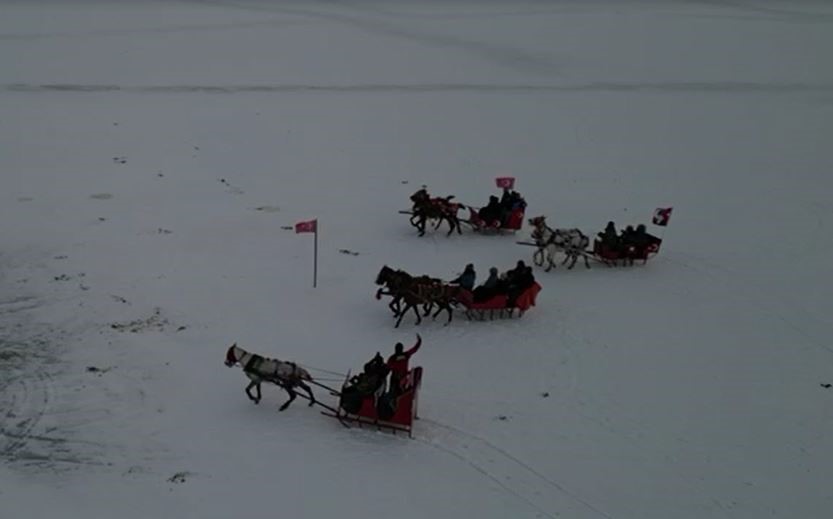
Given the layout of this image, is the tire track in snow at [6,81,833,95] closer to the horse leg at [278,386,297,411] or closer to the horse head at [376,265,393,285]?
the horse head at [376,265,393,285]

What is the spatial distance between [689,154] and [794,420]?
14.2 meters

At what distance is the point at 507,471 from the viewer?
31.1ft

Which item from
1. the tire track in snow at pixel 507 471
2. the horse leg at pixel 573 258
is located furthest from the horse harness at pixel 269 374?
the horse leg at pixel 573 258

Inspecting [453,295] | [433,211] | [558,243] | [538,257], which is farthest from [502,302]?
[433,211]

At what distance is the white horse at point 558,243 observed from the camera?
1516 centimetres

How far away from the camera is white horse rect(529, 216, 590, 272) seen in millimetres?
15164

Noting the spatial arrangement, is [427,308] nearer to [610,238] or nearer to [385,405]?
[385,405]

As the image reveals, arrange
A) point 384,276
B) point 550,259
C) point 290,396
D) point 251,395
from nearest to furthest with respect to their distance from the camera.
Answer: point 290,396, point 251,395, point 384,276, point 550,259

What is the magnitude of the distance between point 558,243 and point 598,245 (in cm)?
100

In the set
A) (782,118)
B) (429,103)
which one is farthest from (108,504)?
(782,118)

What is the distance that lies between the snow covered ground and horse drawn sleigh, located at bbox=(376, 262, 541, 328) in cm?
35

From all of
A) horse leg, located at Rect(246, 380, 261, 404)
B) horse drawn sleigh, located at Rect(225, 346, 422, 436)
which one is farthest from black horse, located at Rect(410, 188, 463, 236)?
horse leg, located at Rect(246, 380, 261, 404)

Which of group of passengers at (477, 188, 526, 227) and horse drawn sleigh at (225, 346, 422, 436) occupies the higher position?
group of passengers at (477, 188, 526, 227)

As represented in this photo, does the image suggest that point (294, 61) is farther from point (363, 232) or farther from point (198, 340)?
point (198, 340)
